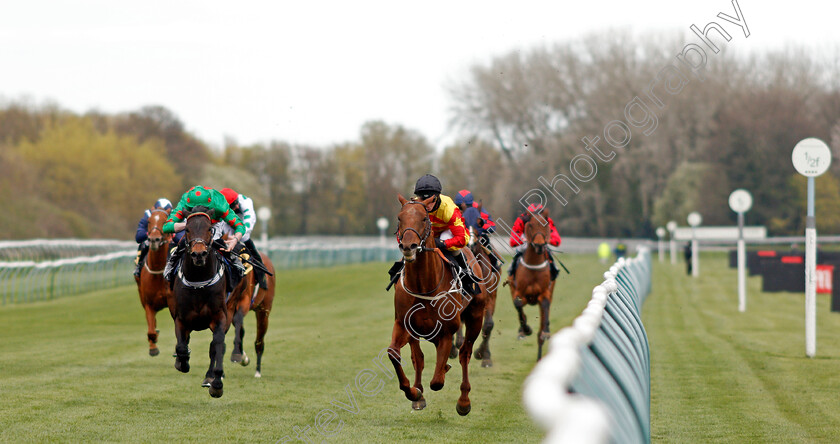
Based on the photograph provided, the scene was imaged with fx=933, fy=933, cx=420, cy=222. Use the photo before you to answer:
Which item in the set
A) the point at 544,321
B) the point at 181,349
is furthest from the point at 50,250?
the point at 181,349

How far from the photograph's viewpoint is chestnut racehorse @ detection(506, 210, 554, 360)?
40.0ft

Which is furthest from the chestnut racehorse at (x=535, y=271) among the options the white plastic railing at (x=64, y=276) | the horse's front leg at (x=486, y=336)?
the white plastic railing at (x=64, y=276)

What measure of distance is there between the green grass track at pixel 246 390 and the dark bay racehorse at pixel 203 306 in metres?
0.38

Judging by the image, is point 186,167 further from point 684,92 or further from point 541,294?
point 541,294

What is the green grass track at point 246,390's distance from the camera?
7305 millimetres

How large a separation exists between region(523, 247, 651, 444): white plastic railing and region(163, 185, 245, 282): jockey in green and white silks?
411 cm

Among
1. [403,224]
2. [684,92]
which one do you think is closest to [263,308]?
[403,224]

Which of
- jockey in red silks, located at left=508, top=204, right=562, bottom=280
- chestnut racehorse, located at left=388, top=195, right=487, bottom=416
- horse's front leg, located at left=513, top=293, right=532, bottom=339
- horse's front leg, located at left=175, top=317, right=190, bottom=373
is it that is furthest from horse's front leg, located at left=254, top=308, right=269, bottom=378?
jockey in red silks, located at left=508, top=204, right=562, bottom=280

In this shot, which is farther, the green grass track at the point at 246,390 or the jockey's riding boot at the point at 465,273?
the jockey's riding boot at the point at 465,273

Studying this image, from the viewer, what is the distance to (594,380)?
3.55 m

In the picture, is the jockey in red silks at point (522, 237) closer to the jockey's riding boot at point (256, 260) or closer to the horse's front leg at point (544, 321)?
the horse's front leg at point (544, 321)

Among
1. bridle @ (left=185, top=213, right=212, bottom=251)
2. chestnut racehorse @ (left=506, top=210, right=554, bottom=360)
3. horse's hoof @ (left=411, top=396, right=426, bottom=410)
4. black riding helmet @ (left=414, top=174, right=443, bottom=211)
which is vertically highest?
black riding helmet @ (left=414, top=174, right=443, bottom=211)

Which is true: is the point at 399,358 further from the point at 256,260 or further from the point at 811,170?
the point at 811,170

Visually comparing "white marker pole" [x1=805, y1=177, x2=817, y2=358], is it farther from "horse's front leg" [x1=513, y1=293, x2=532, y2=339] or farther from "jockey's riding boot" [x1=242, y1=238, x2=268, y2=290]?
"jockey's riding boot" [x1=242, y1=238, x2=268, y2=290]
